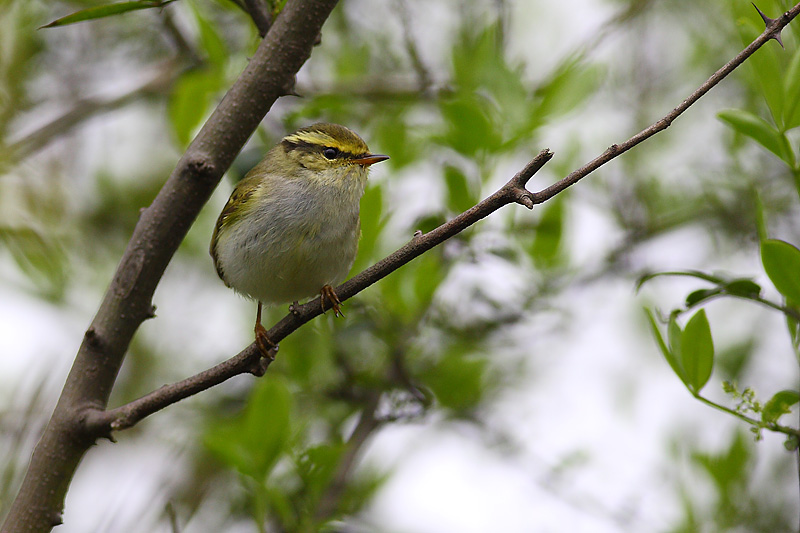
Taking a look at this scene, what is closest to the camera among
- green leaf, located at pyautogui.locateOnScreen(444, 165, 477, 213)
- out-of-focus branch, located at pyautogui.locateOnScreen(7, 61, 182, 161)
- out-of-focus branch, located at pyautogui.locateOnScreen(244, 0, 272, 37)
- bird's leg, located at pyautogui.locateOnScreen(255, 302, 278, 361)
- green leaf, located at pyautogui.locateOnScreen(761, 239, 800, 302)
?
green leaf, located at pyautogui.locateOnScreen(761, 239, 800, 302)

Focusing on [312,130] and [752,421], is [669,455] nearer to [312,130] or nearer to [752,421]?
[752,421]

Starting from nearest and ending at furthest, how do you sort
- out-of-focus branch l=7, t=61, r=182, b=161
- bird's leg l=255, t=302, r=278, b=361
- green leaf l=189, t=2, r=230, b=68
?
bird's leg l=255, t=302, r=278, b=361 < green leaf l=189, t=2, r=230, b=68 < out-of-focus branch l=7, t=61, r=182, b=161

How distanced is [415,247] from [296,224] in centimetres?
153

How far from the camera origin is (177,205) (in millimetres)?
2137

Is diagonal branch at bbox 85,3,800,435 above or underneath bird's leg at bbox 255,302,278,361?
underneath

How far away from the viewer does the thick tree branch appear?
6.98 feet

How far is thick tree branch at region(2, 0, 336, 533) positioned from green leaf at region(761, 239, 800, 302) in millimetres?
1213

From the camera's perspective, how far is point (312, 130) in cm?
370

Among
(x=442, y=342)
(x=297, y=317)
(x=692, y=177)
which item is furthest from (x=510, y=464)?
(x=297, y=317)

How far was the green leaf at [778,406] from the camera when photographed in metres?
1.89

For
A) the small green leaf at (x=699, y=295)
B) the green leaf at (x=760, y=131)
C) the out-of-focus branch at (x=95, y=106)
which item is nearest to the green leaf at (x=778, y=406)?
the small green leaf at (x=699, y=295)

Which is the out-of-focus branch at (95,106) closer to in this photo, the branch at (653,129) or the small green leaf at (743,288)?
the branch at (653,129)

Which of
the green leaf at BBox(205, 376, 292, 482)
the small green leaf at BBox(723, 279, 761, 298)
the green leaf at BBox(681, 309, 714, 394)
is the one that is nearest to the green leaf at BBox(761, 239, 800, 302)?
the small green leaf at BBox(723, 279, 761, 298)

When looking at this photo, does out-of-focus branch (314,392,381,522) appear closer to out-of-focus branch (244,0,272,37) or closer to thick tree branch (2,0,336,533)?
thick tree branch (2,0,336,533)
